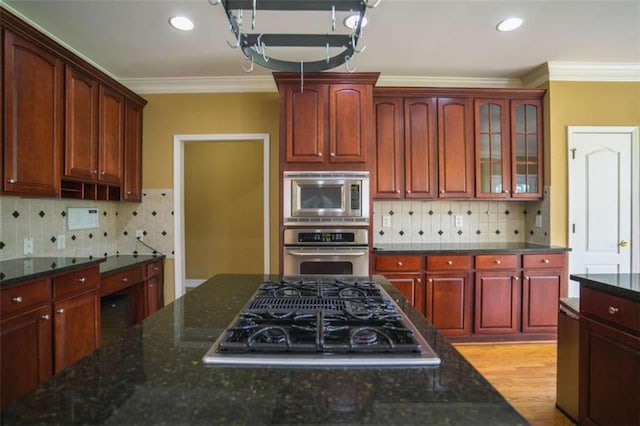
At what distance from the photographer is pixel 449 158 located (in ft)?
10.6

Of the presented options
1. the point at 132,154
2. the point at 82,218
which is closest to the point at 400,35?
the point at 132,154

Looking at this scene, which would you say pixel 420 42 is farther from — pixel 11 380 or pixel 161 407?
pixel 11 380

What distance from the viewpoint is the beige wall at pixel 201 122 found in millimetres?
3436

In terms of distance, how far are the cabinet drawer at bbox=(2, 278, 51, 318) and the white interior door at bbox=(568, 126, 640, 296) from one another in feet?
13.8

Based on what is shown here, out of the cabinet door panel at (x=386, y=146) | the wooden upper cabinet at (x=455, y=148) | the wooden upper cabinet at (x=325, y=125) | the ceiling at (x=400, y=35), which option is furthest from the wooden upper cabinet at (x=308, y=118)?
the wooden upper cabinet at (x=455, y=148)

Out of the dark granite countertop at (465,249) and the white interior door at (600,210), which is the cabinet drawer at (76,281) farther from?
the white interior door at (600,210)

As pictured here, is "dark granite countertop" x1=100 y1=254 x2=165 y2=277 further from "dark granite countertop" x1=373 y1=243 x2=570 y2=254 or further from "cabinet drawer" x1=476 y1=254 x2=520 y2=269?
"cabinet drawer" x1=476 y1=254 x2=520 y2=269

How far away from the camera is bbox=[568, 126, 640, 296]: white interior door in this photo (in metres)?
3.18

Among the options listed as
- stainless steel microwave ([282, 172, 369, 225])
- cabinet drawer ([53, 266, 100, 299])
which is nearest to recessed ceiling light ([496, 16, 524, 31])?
stainless steel microwave ([282, 172, 369, 225])

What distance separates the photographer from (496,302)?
304 cm

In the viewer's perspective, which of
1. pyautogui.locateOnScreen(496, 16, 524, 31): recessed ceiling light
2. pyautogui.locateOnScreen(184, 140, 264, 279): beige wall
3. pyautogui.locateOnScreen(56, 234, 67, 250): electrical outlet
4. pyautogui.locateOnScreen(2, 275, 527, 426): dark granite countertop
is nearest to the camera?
pyautogui.locateOnScreen(2, 275, 527, 426): dark granite countertop

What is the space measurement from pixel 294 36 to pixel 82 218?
2.73 metres

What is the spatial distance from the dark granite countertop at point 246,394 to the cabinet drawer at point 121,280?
6.35 ft

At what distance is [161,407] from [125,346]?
1.20ft
